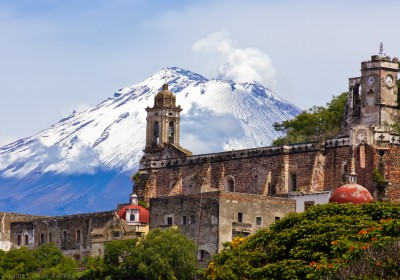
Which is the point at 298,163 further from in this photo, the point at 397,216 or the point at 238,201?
the point at 397,216

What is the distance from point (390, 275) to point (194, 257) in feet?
101

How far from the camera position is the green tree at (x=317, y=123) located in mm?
121188

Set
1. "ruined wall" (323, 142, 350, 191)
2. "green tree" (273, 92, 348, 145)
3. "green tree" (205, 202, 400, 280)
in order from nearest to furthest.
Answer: "green tree" (205, 202, 400, 280) → "ruined wall" (323, 142, 350, 191) → "green tree" (273, 92, 348, 145)

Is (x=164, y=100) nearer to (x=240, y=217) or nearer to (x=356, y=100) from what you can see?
(x=356, y=100)

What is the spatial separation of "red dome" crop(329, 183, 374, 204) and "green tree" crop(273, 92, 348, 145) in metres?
24.1

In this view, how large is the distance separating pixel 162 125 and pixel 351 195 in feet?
107

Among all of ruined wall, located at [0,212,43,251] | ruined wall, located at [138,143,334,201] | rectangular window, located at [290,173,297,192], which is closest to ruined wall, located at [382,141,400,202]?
ruined wall, located at [138,143,334,201]

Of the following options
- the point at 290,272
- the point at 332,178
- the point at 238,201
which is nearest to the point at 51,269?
the point at 238,201

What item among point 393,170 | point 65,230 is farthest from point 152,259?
point 65,230

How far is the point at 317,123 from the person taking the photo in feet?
405

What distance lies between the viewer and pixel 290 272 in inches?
2985

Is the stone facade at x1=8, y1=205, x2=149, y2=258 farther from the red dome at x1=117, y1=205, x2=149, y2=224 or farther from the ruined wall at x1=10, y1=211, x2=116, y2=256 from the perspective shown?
the red dome at x1=117, y1=205, x2=149, y2=224

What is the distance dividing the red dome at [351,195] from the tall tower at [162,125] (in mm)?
30149

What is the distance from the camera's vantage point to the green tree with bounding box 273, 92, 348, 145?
12119 cm
